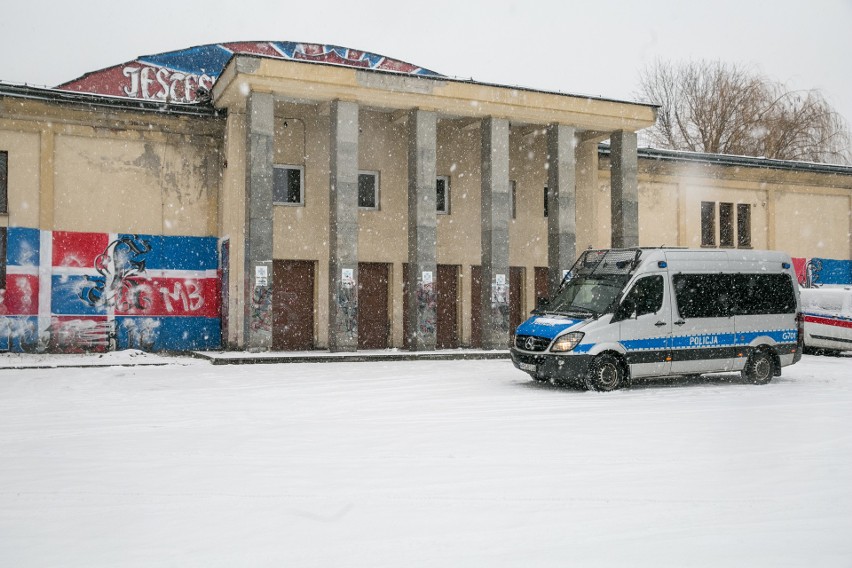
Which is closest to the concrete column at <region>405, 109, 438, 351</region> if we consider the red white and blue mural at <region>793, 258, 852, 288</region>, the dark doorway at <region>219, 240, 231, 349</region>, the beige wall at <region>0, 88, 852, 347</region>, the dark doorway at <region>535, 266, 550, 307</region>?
the beige wall at <region>0, 88, 852, 347</region>

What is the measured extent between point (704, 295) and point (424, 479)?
29.2ft

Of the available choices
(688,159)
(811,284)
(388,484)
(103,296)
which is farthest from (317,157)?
(811,284)

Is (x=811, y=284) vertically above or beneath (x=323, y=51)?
beneath

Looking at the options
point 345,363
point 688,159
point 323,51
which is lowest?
point 345,363

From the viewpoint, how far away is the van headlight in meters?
12.7

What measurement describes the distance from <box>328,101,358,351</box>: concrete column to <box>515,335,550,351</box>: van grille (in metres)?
8.02

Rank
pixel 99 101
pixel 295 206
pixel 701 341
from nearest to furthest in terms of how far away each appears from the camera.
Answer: pixel 701 341, pixel 99 101, pixel 295 206

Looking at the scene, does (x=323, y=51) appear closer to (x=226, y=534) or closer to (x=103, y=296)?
(x=103, y=296)

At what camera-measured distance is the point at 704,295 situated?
1391cm

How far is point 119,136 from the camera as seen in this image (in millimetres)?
21547

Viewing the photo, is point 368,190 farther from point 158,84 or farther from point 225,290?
point 158,84

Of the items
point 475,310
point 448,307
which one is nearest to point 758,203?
point 475,310

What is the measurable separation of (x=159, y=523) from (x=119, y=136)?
18.4 meters

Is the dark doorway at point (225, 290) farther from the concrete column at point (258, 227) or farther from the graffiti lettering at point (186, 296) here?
the concrete column at point (258, 227)
